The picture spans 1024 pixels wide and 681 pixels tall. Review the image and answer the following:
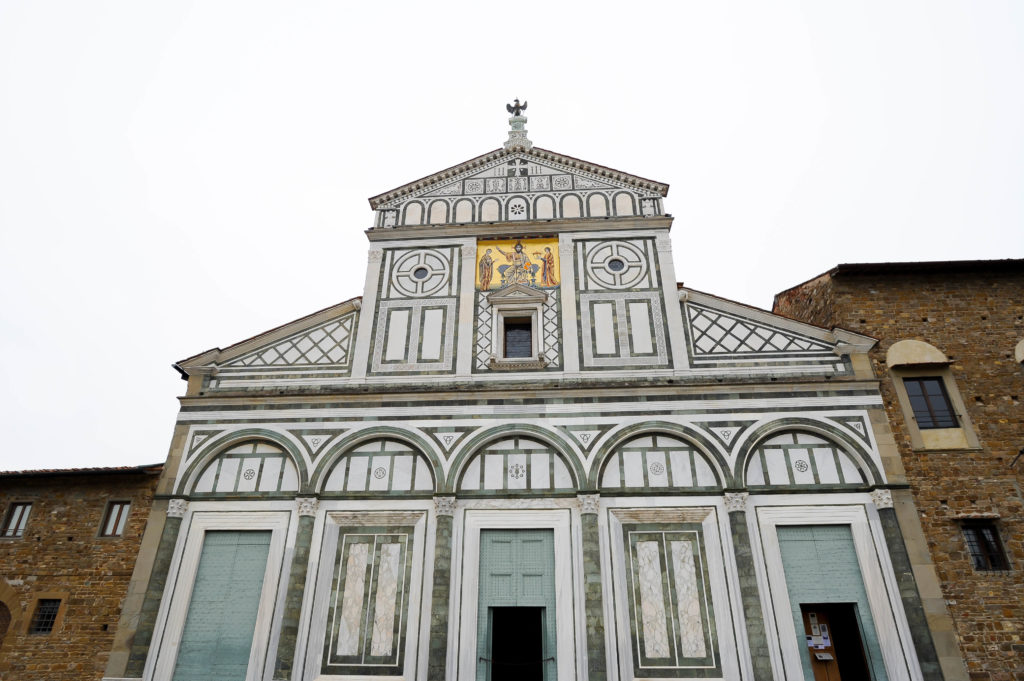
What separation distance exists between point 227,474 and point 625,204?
10746 millimetres

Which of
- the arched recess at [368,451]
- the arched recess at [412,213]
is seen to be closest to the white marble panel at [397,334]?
the arched recess at [368,451]

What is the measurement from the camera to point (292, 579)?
12188 mm

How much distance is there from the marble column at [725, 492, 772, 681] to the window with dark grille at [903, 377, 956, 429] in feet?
13.1

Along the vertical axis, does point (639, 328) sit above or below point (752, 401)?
above

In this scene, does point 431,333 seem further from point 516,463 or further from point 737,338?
point 737,338

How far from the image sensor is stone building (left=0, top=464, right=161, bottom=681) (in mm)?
12328

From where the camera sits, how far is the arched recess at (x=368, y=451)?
13023mm

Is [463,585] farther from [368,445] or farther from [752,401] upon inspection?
[752,401]

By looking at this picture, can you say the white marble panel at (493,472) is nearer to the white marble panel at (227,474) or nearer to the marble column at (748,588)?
the marble column at (748,588)

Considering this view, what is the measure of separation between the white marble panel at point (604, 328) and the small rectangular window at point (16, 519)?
12.2m

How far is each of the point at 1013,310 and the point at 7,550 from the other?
21.0 metres

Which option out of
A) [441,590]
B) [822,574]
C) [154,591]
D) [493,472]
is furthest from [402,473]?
[822,574]

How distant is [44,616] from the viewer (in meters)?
12.7

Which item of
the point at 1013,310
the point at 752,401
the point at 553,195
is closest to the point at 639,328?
the point at 752,401
